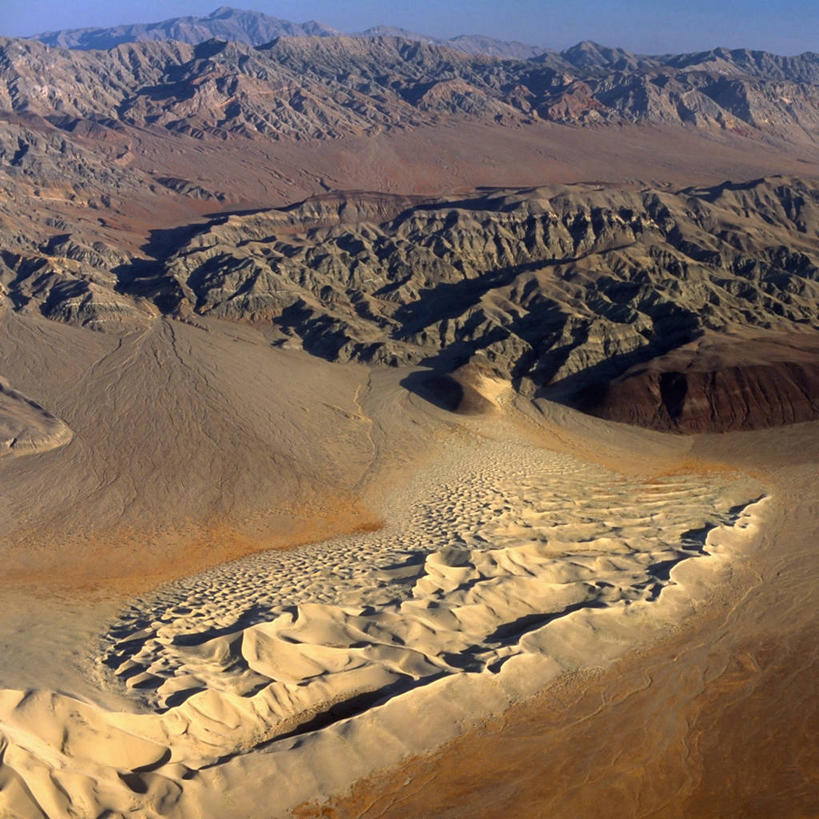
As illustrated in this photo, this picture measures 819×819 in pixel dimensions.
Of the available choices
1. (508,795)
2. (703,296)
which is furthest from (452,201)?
(508,795)

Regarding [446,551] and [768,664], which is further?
[446,551]

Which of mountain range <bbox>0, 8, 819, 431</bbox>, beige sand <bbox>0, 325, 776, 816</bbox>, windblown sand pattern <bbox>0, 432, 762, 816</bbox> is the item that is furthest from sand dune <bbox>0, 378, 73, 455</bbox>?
windblown sand pattern <bbox>0, 432, 762, 816</bbox>

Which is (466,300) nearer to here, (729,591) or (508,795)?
(729,591)

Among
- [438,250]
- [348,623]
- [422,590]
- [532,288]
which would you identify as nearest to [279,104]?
[438,250]

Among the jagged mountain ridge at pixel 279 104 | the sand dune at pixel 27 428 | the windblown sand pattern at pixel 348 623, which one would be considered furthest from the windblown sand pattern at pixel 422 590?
the jagged mountain ridge at pixel 279 104

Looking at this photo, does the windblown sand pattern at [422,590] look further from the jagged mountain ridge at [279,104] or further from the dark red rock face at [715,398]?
the jagged mountain ridge at [279,104]

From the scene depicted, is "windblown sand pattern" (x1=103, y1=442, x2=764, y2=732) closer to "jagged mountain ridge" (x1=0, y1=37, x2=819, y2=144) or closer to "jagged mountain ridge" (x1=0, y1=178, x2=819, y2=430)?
"jagged mountain ridge" (x1=0, y1=178, x2=819, y2=430)

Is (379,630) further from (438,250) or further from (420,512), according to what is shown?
(438,250)

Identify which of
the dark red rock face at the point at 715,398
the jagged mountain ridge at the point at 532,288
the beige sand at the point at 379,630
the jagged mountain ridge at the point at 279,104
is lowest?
the beige sand at the point at 379,630
